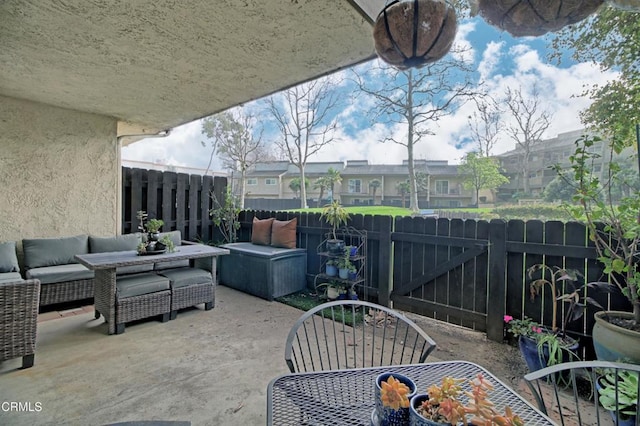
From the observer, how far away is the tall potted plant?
6.33ft

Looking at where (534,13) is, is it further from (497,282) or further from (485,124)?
(485,124)

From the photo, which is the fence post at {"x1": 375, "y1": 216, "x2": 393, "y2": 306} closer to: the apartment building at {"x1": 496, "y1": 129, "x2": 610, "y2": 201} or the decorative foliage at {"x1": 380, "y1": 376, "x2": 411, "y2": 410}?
the decorative foliage at {"x1": 380, "y1": 376, "x2": 411, "y2": 410}

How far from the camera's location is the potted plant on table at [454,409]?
2.13ft

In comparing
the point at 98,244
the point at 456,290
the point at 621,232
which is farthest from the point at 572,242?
the point at 98,244

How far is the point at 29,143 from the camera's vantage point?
383 cm

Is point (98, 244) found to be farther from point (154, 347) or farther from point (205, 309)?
point (154, 347)

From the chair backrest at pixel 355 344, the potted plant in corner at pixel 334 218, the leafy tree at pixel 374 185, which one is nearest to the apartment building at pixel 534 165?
the potted plant in corner at pixel 334 218

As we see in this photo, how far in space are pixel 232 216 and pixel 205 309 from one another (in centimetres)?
221

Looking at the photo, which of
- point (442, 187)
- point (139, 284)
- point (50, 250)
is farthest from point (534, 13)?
point (442, 187)

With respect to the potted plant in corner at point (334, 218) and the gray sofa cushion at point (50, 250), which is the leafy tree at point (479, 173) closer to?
the potted plant in corner at point (334, 218)

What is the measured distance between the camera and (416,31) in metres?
1.48

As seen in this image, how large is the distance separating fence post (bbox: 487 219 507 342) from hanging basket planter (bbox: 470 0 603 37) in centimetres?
204

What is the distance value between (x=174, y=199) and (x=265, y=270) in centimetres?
242

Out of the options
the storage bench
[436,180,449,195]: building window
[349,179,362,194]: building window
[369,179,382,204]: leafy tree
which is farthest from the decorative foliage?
[349,179,362,194]: building window
